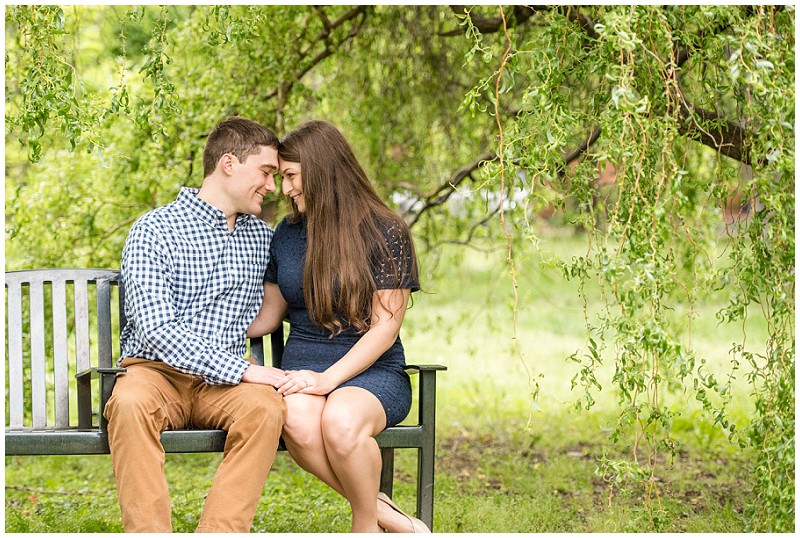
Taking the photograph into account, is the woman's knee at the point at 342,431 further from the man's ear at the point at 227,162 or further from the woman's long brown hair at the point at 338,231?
the man's ear at the point at 227,162

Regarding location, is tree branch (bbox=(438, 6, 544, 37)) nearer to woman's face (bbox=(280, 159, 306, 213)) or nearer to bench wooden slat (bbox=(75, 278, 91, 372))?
woman's face (bbox=(280, 159, 306, 213))

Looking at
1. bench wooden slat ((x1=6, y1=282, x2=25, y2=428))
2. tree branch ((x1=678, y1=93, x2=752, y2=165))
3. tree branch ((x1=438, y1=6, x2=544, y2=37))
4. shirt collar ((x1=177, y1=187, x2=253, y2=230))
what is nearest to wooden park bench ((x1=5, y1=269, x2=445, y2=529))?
bench wooden slat ((x1=6, y1=282, x2=25, y2=428))

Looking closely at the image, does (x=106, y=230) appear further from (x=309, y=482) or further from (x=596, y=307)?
(x=596, y=307)

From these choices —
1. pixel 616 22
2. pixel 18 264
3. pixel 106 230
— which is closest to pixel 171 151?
pixel 106 230

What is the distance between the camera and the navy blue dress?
10.2 feet

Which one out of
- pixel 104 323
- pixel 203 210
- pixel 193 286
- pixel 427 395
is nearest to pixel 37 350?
pixel 104 323

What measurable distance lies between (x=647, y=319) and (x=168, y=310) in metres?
1.47

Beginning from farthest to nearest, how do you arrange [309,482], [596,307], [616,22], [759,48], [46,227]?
[596,307] < [309,482] < [46,227] < [759,48] < [616,22]

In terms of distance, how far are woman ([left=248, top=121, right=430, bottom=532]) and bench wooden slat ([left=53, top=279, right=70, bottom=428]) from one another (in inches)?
29.7

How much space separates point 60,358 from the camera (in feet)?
10.8

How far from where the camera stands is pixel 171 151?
438cm

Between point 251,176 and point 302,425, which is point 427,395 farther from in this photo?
point 251,176

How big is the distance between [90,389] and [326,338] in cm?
78

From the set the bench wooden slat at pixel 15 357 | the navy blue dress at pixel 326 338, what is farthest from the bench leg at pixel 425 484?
the bench wooden slat at pixel 15 357
